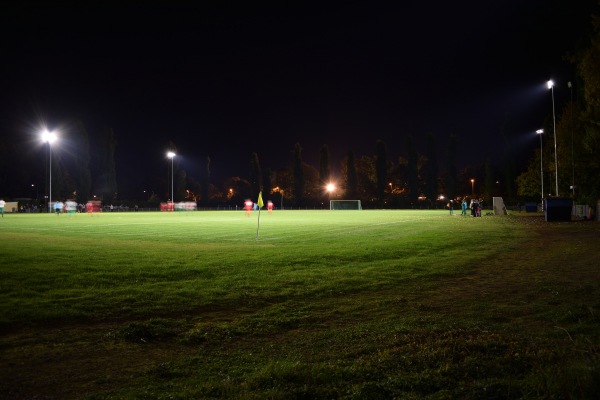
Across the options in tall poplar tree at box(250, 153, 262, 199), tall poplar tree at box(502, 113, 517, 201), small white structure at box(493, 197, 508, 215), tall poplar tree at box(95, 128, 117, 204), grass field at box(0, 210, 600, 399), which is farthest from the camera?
tall poplar tree at box(250, 153, 262, 199)

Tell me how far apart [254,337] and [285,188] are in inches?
4556

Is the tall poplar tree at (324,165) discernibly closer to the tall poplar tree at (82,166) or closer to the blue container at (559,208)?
the tall poplar tree at (82,166)

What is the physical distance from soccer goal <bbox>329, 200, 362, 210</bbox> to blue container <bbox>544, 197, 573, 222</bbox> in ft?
205

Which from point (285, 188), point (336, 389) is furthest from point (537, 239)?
point (285, 188)

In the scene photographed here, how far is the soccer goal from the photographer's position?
9944cm

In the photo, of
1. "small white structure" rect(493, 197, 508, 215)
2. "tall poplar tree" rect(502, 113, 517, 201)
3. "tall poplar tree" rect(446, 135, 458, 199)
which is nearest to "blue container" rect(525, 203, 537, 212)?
"small white structure" rect(493, 197, 508, 215)

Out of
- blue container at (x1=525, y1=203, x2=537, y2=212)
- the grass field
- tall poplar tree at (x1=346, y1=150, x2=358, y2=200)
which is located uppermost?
tall poplar tree at (x1=346, y1=150, x2=358, y2=200)

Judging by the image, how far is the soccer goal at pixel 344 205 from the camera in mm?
99438

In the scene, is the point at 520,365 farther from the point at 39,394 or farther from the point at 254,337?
the point at 39,394

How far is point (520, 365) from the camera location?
5.27 m

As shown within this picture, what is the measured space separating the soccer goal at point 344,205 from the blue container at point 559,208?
62423 millimetres

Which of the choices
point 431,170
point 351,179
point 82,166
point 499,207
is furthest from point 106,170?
point 499,207

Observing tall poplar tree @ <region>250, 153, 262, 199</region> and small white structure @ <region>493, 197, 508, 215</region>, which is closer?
small white structure @ <region>493, 197, 508, 215</region>

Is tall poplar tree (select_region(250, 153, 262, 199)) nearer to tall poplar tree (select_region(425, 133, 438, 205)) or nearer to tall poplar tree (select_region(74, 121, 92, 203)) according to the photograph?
tall poplar tree (select_region(74, 121, 92, 203))
